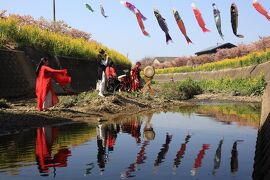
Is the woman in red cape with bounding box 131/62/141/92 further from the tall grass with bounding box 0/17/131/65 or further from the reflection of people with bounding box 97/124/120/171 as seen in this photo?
the reflection of people with bounding box 97/124/120/171

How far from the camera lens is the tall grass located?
22656 millimetres

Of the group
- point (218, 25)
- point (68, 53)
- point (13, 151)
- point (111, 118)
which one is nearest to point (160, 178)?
point (13, 151)

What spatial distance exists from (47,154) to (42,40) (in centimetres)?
1786

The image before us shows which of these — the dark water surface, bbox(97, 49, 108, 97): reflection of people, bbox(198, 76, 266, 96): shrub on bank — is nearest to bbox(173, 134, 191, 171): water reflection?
the dark water surface

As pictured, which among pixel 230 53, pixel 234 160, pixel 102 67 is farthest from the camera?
pixel 230 53

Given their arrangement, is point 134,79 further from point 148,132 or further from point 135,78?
point 148,132

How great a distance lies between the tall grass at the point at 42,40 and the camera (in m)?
22.7

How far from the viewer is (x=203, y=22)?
21531 mm

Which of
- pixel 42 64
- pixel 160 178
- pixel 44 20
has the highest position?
pixel 44 20

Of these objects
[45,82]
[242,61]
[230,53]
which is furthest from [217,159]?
[230,53]

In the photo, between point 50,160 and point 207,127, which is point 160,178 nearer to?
point 50,160

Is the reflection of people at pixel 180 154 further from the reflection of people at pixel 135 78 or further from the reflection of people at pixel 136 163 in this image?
the reflection of people at pixel 135 78

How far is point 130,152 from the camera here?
27.5 ft

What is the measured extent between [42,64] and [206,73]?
3598 centimetres
